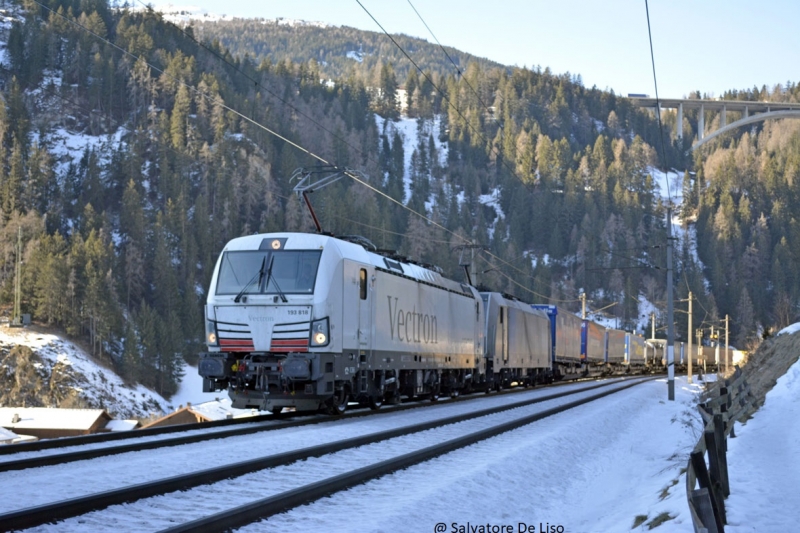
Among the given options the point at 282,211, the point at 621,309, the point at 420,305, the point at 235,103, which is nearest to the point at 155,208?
the point at 282,211

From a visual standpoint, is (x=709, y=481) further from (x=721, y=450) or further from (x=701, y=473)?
(x=721, y=450)

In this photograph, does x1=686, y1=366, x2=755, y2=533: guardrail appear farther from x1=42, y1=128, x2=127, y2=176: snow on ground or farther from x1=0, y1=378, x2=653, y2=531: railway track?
x1=42, y1=128, x2=127, y2=176: snow on ground

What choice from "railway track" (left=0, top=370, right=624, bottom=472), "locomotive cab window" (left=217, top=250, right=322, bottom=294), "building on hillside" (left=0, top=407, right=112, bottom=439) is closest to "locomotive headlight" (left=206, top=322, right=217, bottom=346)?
"locomotive cab window" (left=217, top=250, right=322, bottom=294)

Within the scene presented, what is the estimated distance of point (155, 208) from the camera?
406 feet

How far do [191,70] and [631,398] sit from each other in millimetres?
135692

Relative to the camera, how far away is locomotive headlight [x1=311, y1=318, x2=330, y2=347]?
16.7 m

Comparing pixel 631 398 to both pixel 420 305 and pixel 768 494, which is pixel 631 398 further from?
pixel 768 494

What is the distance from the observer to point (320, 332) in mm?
16766

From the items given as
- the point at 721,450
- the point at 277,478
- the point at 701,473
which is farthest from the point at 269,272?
the point at 701,473

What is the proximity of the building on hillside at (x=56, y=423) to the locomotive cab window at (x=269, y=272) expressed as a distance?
63.8 feet

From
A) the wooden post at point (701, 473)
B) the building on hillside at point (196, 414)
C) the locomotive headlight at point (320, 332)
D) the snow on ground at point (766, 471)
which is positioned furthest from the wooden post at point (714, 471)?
the building on hillside at point (196, 414)

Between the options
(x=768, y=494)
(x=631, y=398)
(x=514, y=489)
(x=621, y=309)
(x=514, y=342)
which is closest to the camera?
(x=768, y=494)

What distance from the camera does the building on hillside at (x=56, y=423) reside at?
35.1m

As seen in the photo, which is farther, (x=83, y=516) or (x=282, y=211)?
(x=282, y=211)
